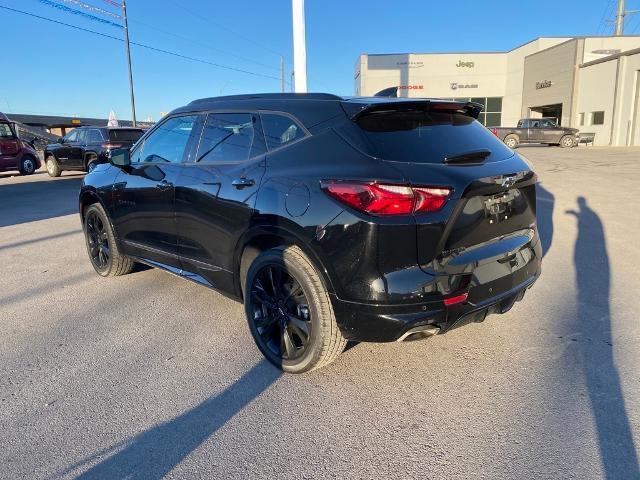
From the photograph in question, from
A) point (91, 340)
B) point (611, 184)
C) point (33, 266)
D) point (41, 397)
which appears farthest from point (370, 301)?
point (611, 184)

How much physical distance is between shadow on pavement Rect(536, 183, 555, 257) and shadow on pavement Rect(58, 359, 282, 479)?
4518mm

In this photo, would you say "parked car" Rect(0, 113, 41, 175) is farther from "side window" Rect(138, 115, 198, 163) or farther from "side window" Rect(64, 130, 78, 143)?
"side window" Rect(138, 115, 198, 163)

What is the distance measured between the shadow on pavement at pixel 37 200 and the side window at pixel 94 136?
5.03ft

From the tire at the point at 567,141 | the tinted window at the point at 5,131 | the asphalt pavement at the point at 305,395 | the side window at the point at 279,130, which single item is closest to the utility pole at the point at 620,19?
the tire at the point at 567,141

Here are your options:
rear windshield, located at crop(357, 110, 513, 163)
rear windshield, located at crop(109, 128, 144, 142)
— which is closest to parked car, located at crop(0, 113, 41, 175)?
rear windshield, located at crop(109, 128, 144, 142)

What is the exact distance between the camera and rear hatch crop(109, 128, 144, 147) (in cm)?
1628

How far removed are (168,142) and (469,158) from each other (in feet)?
8.78

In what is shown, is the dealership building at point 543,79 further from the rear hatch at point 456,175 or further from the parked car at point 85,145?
the rear hatch at point 456,175

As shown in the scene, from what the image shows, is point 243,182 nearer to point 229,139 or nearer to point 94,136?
point 229,139

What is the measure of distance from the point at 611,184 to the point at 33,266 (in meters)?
12.5

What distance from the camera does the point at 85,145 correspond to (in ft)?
55.1

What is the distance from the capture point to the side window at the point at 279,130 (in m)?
3.23

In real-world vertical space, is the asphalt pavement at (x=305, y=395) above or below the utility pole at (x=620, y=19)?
below

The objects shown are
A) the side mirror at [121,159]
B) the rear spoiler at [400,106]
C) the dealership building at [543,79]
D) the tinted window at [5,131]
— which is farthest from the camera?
the dealership building at [543,79]
